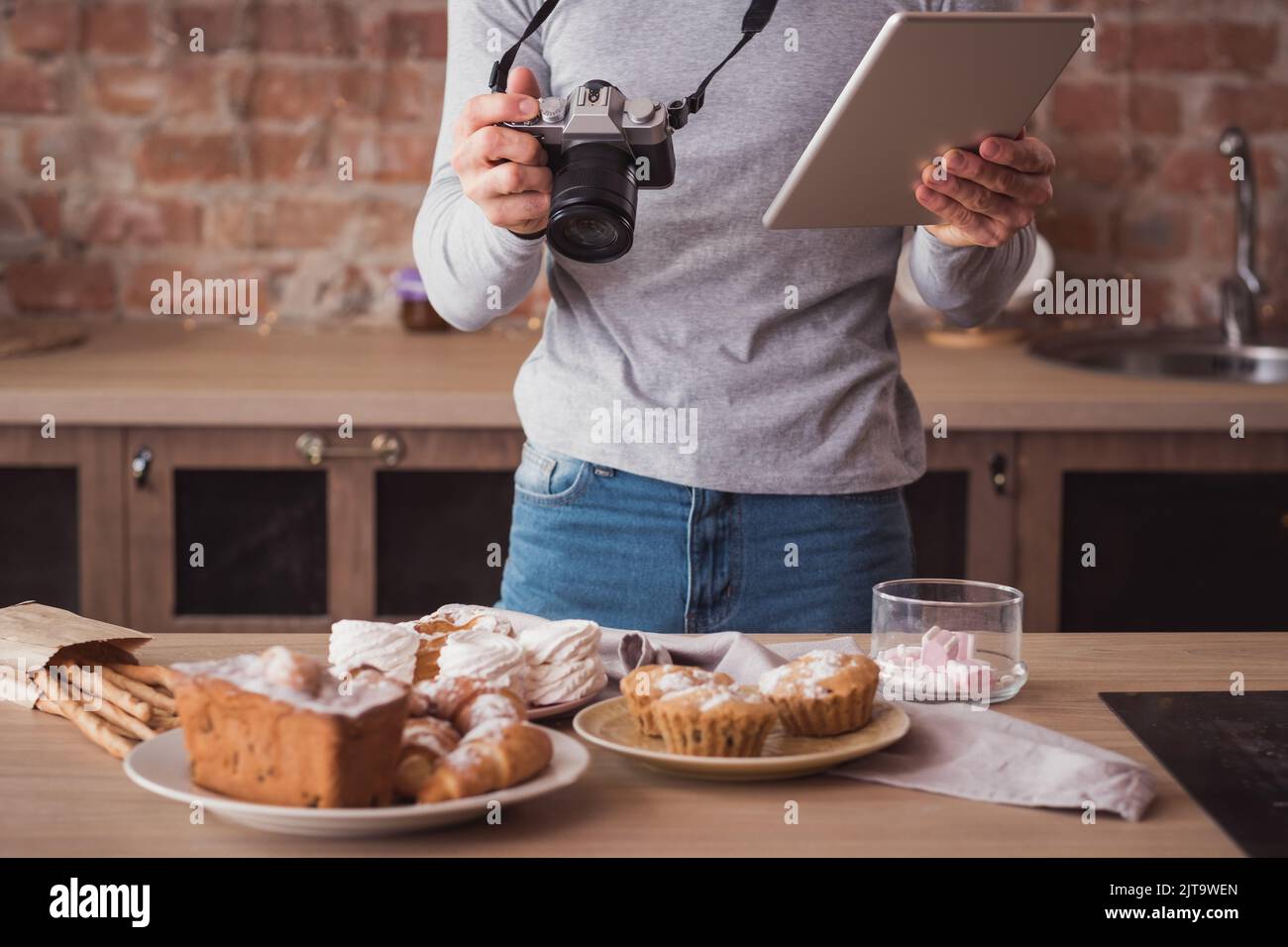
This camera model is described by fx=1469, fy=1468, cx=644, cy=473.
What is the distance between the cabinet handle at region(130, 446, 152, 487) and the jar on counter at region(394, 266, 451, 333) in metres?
0.59

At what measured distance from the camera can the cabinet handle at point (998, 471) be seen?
1836mm

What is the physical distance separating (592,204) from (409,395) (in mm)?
944

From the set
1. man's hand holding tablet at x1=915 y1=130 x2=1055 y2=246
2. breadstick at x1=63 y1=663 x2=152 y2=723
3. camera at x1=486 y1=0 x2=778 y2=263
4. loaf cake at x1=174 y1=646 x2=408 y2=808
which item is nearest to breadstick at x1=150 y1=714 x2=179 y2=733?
breadstick at x1=63 y1=663 x2=152 y2=723

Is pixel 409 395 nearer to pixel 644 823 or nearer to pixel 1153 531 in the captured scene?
pixel 1153 531

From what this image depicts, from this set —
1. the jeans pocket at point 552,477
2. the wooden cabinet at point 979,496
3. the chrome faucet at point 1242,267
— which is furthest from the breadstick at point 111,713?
the chrome faucet at point 1242,267

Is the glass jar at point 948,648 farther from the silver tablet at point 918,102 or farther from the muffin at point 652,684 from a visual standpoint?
the silver tablet at point 918,102

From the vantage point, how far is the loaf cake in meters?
0.69

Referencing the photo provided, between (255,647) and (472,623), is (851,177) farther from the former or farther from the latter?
(255,647)

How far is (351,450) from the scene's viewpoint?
1.84 m

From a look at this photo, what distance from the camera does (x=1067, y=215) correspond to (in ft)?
7.80

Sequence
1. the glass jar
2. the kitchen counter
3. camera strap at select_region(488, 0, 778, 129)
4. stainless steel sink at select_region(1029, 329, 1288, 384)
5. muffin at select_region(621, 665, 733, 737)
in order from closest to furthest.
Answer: muffin at select_region(621, 665, 733, 737) → the glass jar → camera strap at select_region(488, 0, 778, 129) → the kitchen counter → stainless steel sink at select_region(1029, 329, 1288, 384)

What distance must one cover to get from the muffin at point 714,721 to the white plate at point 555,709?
0.32 ft

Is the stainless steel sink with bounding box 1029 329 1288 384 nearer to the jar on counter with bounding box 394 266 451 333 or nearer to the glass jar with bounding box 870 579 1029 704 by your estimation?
the jar on counter with bounding box 394 266 451 333

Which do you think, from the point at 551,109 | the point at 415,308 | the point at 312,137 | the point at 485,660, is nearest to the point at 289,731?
the point at 485,660
